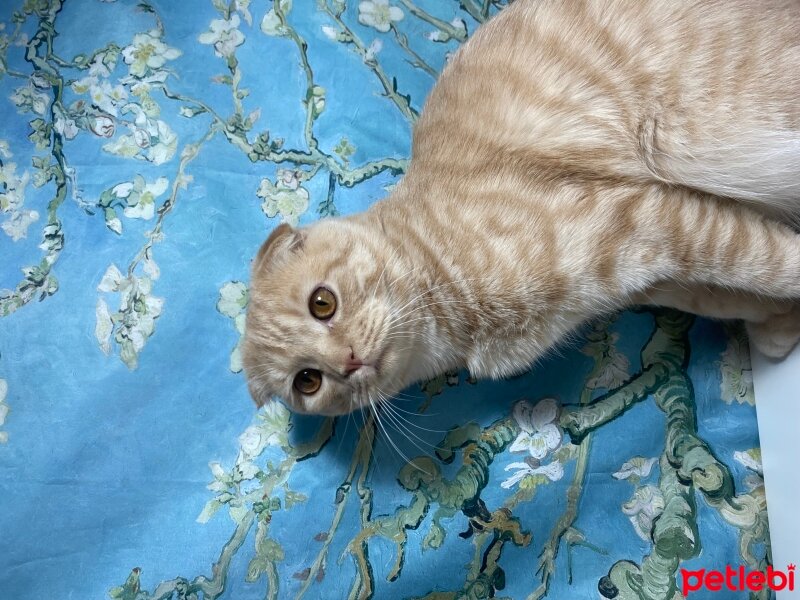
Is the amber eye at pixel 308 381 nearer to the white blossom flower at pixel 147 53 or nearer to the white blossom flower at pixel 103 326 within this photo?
the white blossom flower at pixel 103 326

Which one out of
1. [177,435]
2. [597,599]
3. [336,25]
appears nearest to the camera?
[597,599]

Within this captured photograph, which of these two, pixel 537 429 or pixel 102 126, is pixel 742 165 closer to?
pixel 537 429

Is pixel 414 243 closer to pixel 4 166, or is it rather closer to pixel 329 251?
pixel 329 251

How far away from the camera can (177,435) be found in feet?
4.58

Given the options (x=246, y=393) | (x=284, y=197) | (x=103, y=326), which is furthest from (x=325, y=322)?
(x=103, y=326)

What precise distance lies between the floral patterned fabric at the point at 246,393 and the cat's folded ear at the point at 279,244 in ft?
0.97

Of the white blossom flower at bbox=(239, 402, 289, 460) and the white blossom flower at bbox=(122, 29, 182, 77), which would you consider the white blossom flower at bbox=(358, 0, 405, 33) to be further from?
the white blossom flower at bbox=(239, 402, 289, 460)

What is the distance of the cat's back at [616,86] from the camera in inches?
45.6

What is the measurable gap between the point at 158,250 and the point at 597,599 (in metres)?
1.24

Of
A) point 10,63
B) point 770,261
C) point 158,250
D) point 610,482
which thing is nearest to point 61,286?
point 158,250

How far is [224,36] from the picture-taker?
1626mm

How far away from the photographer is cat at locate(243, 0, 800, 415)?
3.73ft

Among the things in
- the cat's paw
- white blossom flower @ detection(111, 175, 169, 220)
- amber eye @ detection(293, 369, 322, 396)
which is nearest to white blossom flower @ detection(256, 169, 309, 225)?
white blossom flower @ detection(111, 175, 169, 220)

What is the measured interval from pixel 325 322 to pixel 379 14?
940 mm
